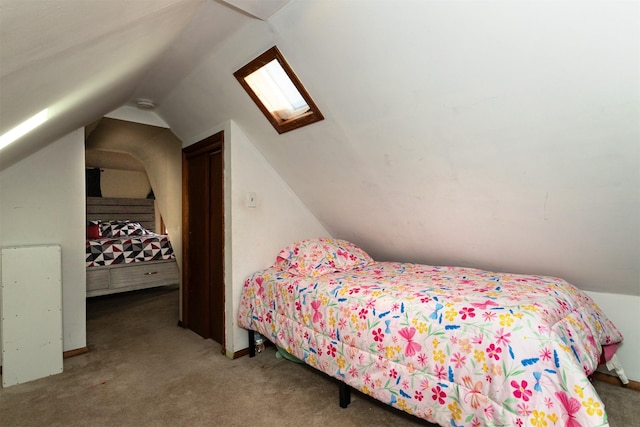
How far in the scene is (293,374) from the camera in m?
2.33

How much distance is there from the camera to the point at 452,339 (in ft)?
4.73

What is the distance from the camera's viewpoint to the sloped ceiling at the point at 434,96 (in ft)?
3.81

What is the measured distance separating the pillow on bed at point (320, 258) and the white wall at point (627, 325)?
161 cm

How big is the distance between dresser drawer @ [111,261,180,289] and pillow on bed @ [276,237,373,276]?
264 centimetres

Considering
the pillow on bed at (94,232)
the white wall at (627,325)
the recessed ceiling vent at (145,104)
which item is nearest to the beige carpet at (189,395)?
the white wall at (627,325)

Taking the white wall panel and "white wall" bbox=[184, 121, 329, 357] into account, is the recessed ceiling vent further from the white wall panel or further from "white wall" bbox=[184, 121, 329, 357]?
the white wall panel

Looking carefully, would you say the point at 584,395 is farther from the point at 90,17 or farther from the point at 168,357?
the point at 168,357

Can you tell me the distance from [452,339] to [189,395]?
1.62m

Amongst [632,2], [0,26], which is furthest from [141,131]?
[632,2]

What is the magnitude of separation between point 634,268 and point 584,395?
121 centimetres

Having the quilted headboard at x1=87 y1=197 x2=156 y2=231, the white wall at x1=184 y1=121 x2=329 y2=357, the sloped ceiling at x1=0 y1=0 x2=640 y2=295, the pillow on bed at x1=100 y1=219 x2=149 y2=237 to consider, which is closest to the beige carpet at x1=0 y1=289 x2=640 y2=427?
the white wall at x1=184 y1=121 x2=329 y2=357

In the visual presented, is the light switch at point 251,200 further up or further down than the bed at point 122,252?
further up

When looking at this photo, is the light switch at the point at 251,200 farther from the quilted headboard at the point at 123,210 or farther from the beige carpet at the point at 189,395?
the quilted headboard at the point at 123,210

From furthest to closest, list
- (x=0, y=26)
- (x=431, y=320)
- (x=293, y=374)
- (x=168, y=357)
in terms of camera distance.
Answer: (x=168, y=357) < (x=293, y=374) < (x=431, y=320) < (x=0, y=26)
